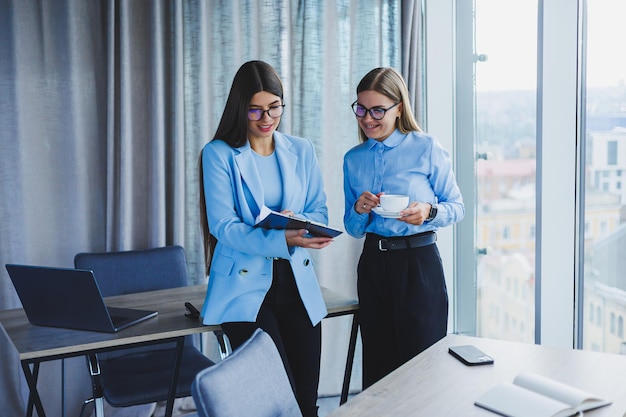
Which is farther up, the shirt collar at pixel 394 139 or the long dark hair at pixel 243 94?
the long dark hair at pixel 243 94

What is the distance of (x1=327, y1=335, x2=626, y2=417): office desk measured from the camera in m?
1.65

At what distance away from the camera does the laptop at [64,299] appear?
236 cm

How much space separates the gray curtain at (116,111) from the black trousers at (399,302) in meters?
1.28

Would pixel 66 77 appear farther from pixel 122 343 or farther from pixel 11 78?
pixel 122 343

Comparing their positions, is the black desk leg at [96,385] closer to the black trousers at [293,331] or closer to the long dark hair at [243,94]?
the black trousers at [293,331]

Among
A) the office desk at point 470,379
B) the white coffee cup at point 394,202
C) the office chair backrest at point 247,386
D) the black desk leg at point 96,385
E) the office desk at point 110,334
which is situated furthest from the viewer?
the black desk leg at point 96,385

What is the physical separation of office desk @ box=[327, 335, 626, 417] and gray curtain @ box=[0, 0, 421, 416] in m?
1.97

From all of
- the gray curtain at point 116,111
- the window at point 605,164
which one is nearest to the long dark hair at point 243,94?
the gray curtain at point 116,111

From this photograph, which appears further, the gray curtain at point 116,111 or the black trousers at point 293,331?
the gray curtain at point 116,111

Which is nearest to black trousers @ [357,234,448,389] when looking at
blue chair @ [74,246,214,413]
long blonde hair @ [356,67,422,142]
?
long blonde hair @ [356,67,422,142]

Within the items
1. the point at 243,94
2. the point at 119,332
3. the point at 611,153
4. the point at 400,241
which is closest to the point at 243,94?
the point at 243,94

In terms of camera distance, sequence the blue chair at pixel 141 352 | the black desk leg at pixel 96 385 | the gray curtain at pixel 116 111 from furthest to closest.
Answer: the gray curtain at pixel 116 111, the blue chair at pixel 141 352, the black desk leg at pixel 96 385

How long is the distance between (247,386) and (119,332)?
1055 mm

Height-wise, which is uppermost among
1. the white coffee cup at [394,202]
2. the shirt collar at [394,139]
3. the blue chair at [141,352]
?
the shirt collar at [394,139]
